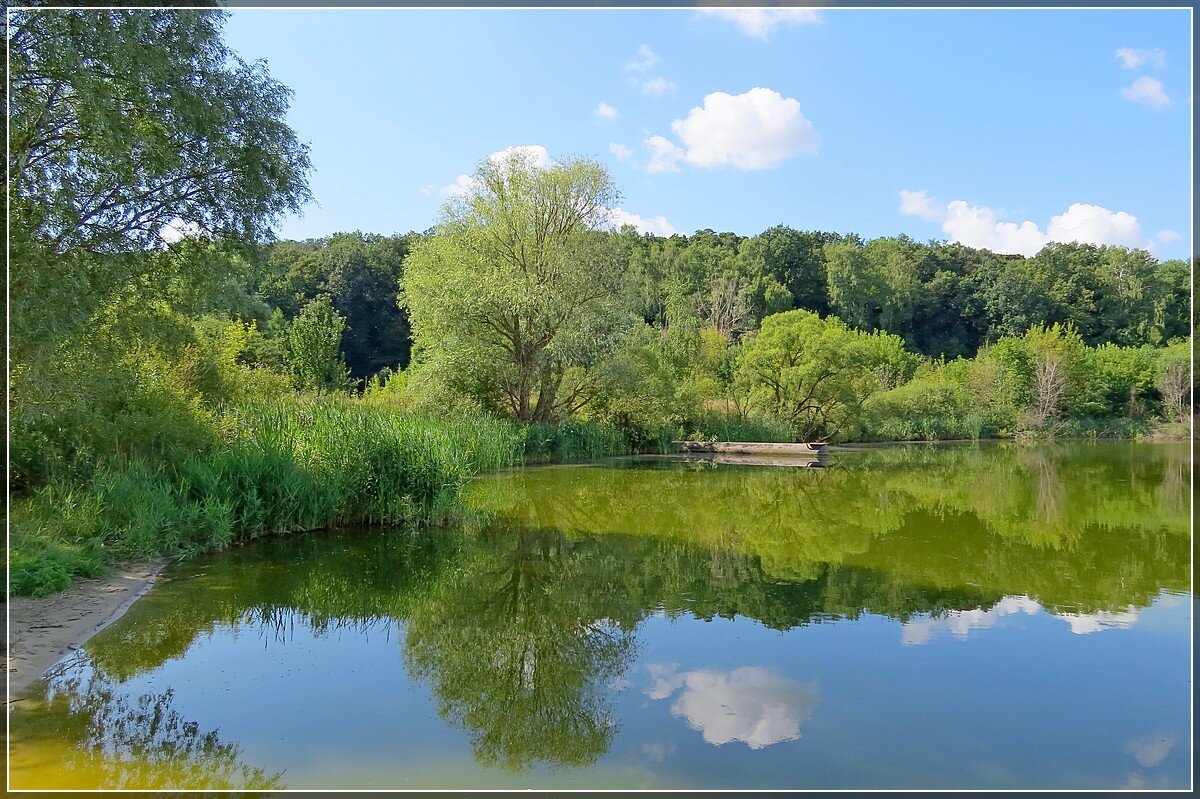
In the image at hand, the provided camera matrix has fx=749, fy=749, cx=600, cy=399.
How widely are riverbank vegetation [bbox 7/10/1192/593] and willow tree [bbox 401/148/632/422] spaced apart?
3.2 inches

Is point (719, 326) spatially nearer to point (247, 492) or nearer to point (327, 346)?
point (327, 346)

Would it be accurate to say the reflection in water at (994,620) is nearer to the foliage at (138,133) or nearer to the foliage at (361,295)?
the foliage at (138,133)

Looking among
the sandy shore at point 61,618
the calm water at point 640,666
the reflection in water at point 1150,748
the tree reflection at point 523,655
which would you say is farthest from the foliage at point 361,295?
the reflection in water at point 1150,748

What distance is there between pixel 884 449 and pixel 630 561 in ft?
69.5

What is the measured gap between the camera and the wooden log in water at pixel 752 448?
22.7 meters

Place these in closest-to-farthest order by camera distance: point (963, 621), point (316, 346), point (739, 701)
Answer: point (739, 701) → point (963, 621) → point (316, 346)

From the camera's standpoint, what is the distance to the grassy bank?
6.91 m

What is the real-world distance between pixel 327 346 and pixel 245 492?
19.9 m

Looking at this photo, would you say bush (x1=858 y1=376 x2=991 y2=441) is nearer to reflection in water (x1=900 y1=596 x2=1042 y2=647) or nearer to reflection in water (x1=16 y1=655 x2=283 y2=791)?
reflection in water (x1=900 y1=596 x2=1042 y2=647)

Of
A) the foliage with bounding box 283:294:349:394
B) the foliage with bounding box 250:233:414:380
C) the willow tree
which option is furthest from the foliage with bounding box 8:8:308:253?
the foliage with bounding box 250:233:414:380

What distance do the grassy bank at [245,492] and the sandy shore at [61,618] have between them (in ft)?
0.57

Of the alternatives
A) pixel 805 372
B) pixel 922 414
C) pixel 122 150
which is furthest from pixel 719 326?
pixel 122 150

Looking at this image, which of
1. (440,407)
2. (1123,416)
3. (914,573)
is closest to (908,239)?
(1123,416)

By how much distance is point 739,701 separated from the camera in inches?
174
